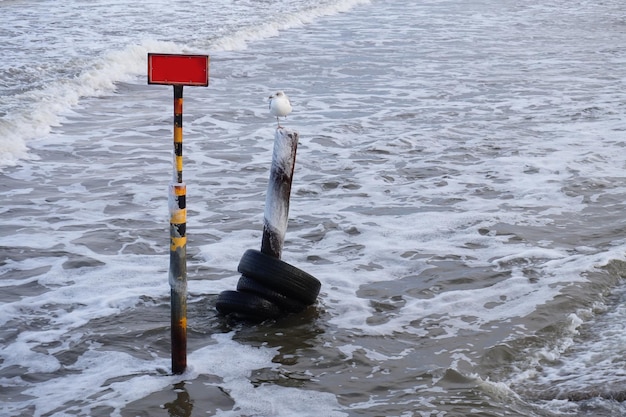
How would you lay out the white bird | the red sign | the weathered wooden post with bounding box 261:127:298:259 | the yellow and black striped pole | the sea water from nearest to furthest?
1. the red sign
2. the yellow and black striped pole
3. the sea water
4. the white bird
5. the weathered wooden post with bounding box 261:127:298:259

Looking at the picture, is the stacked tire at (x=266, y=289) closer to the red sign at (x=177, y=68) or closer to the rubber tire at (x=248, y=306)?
the rubber tire at (x=248, y=306)

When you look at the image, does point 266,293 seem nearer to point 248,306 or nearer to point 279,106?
point 248,306

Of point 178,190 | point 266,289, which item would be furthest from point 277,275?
point 178,190

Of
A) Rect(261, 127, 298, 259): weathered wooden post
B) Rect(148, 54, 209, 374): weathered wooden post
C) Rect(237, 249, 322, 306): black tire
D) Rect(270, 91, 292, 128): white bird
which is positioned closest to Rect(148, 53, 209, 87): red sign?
Rect(148, 54, 209, 374): weathered wooden post

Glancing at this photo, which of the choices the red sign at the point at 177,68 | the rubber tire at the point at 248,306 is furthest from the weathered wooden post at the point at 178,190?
the rubber tire at the point at 248,306

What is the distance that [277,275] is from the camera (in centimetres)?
607

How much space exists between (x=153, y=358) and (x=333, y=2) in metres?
32.5

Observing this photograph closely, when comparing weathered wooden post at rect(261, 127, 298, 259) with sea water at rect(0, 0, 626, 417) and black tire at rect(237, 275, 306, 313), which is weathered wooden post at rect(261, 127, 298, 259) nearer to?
black tire at rect(237, 275, 306, 313)

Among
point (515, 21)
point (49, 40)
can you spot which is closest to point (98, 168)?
point (49, 40)

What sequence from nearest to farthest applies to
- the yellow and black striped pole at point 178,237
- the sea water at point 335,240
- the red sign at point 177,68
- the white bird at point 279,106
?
1. the red sign at point 177,68
2. the yellow and black striped pole at point 178,237
3. the sea water at point 335,240
4. the white bird at point 279,106

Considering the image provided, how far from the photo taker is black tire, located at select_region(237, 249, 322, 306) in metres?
6.07

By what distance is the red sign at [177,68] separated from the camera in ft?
15.6

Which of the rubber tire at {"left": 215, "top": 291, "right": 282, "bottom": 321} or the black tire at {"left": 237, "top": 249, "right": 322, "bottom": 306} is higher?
the black tire at {"left": 237, "top": 249, "right": 322, "bottom": 306}

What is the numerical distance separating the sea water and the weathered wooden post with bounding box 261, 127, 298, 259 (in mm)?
574
